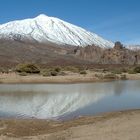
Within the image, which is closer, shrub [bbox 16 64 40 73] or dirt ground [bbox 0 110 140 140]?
dirt ground [bbox 0 110 140 140]

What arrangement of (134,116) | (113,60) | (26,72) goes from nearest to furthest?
1. (134,116)
2. (26,72)
3. (113,60)

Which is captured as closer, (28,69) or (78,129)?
(78,129)

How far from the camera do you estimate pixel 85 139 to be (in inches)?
541

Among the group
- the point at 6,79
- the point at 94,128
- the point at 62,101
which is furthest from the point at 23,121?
the point at 6,79

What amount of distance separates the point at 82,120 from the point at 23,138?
14.4 feet

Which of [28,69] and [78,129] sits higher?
[28,69]

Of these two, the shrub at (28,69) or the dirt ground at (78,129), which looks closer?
the dirt ground at (78,129)

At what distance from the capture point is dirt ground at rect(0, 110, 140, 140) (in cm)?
1424

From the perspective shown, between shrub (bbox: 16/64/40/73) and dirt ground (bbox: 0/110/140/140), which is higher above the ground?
shrub (bbox: 16/64/40/73)

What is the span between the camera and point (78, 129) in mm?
15906

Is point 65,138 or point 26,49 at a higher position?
point 26,49

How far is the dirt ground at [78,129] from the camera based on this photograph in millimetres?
14242

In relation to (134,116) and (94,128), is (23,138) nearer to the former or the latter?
(94,128)

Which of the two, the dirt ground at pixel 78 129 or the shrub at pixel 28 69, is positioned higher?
the shrub at pixel 28 69
